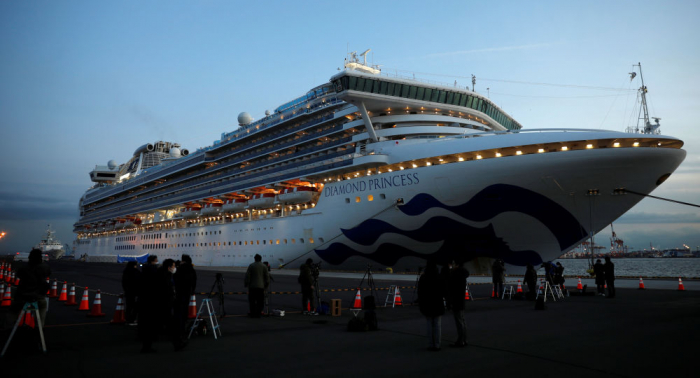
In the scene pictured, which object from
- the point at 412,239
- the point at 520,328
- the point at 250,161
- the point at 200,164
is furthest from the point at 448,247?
the point at 200,164

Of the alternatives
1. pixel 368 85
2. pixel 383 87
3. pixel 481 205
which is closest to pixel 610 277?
pixel 481 205

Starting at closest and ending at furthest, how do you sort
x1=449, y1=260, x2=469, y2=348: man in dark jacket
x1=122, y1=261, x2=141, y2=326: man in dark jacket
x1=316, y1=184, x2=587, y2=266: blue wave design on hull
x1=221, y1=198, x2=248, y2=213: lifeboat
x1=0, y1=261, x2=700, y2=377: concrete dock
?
x1=0, y1=261, x2=700, y2=377: concrete dock → x1=449, y1=260, x2=469, y2=348: man in dark jacket → x1=122, y1=261, x2=141, y2=326: man in dark jacket → x1=316, y1=184, x2=587, y2=266: blue wave design on hull → x1=221, y1=198, x2=248, y2=213: lifeboat

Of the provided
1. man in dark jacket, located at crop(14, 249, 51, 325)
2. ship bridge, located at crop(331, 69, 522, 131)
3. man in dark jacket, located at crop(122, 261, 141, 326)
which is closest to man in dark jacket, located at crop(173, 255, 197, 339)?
man in dark jacket, located at crop(14, 249, 51, 325)

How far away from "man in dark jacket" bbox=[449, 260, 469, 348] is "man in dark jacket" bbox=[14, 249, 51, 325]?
20.7ft

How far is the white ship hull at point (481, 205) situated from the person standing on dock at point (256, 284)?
1043 centimetres

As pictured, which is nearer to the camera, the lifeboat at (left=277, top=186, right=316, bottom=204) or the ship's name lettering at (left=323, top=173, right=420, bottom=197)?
the ship's name lettering at (left=323, top=173, right=420, bottom=197)

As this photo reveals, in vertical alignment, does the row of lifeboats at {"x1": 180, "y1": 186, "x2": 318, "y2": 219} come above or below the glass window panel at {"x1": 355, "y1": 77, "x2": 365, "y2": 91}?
below

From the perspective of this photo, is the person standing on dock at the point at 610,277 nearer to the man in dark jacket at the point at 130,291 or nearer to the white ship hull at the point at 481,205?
the white ship hull at the point at 481,205

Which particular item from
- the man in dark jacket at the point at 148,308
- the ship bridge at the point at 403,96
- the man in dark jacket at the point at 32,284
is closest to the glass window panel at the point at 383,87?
the ship bridge at the point at 403,96

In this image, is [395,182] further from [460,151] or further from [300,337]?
[300,337]

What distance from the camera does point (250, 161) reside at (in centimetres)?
3812

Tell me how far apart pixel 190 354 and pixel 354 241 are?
1904 cm

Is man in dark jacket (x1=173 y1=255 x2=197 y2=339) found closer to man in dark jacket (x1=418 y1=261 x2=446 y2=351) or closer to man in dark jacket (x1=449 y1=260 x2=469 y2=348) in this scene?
man in dark jacket (x1=418 y1=261 x2=446 y2=351)

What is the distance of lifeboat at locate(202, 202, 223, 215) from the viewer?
134ft
